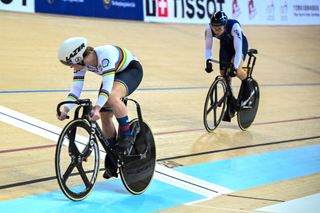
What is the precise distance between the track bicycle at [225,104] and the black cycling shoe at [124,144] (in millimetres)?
2280

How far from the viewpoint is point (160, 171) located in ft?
15.4

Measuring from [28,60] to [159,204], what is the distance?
503 centimetres

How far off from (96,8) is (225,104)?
6.58 meters

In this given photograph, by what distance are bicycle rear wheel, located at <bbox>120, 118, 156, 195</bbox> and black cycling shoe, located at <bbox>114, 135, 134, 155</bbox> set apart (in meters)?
0.06

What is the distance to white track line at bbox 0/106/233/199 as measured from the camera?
429 cm

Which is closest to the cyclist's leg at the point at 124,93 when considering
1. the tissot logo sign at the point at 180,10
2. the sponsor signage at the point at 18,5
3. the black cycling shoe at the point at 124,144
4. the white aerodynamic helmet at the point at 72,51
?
the black cycling shoe at the point at 124,144

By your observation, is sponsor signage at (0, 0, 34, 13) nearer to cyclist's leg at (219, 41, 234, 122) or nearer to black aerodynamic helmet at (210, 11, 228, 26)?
cyclist's leg at (219, 41, 234, 122)

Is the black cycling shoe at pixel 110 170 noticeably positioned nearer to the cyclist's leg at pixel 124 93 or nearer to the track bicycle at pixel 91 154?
the track bicycle at pixel 91 154

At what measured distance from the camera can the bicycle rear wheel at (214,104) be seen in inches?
243

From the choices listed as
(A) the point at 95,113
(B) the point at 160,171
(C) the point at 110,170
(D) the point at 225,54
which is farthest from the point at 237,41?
(A) the point at 95,113

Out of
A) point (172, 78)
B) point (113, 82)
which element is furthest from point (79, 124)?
point (172, 78)

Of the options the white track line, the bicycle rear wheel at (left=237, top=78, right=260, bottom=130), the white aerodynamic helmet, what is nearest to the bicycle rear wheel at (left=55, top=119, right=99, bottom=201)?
the white aerodynamic helmet

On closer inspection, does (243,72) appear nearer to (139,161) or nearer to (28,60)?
(139,161)

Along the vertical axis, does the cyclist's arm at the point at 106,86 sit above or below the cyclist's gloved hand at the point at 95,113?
above
